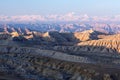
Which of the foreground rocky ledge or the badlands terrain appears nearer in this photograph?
the foreground rocky ledge

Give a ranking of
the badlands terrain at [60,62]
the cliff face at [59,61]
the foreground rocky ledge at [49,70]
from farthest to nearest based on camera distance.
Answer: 1. the cliff face at [59,61]
2. the badlands terrain at [60,62]
3. the foreground rocky ledge at [49,70]

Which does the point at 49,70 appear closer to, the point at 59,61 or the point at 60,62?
the point at 60,62

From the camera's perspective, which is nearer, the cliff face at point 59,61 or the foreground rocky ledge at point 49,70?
the foreground rocky ledge at point 49,70

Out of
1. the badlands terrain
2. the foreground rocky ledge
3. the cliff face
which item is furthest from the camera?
the cliff face

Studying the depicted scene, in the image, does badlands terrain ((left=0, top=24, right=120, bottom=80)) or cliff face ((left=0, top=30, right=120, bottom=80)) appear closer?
badlands terrain ((left=0, top=24, right=120, bottom=80))

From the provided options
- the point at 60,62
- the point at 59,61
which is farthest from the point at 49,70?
the point at 59,61

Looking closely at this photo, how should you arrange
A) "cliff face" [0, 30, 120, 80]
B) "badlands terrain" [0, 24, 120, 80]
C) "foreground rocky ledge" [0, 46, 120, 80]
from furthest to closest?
1. "cliff face" [0, 30, 120, 80]
2. "badlands terrain" [0, 24, 120, 80]
3. "foreground rocky ledge" [0, 46, 120, 80]

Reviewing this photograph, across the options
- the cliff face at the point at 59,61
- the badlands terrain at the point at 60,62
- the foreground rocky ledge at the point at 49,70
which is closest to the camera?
the foreground rocky ledge at the point at 49,70

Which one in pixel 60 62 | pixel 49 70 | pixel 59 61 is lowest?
pixel 59 61

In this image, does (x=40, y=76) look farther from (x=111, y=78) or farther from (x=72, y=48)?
(x=72, y=48)

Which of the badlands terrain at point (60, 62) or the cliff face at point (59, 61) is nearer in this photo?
the badlands terrain at point (60, 62)

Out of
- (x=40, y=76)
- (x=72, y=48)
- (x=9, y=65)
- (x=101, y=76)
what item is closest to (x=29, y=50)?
(x=72, y=48)
